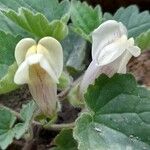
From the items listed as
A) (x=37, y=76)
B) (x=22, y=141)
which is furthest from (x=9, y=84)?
(x=22, y=141)

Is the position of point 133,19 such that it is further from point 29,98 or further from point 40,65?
point 40,65

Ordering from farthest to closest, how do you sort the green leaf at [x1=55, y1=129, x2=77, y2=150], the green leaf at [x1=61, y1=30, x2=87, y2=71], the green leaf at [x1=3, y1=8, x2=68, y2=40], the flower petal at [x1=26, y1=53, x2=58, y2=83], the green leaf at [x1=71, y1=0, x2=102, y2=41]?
the green leaf at [x1=61, y1=30, x2=87, y2=71] < the green leaf at [x1=71, y1=0, x2=102, y2=41] < the green leaf at [x1=55, y1=129, x2=77, y2=150] < the green leaf at [x1=3, y1=8, x2=68, y2=40] < the flower petal at [x1=26, y1=53, x2=58, y2=83]

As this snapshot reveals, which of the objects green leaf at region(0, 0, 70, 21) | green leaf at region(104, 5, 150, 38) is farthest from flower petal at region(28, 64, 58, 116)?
green leaf at region(104, 5, 150, 38)

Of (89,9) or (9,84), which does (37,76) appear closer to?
(9,84)

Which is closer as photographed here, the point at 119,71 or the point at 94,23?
the point at 119,71

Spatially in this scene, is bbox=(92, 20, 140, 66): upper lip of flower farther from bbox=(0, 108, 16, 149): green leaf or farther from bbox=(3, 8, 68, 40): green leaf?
bbox=(0, 108, 16, 149): green leaf

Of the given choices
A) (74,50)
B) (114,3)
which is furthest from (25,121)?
(114,3)

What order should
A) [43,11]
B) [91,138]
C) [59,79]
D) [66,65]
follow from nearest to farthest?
[91,138] < [59,79] < [43,11] < [66,65]
